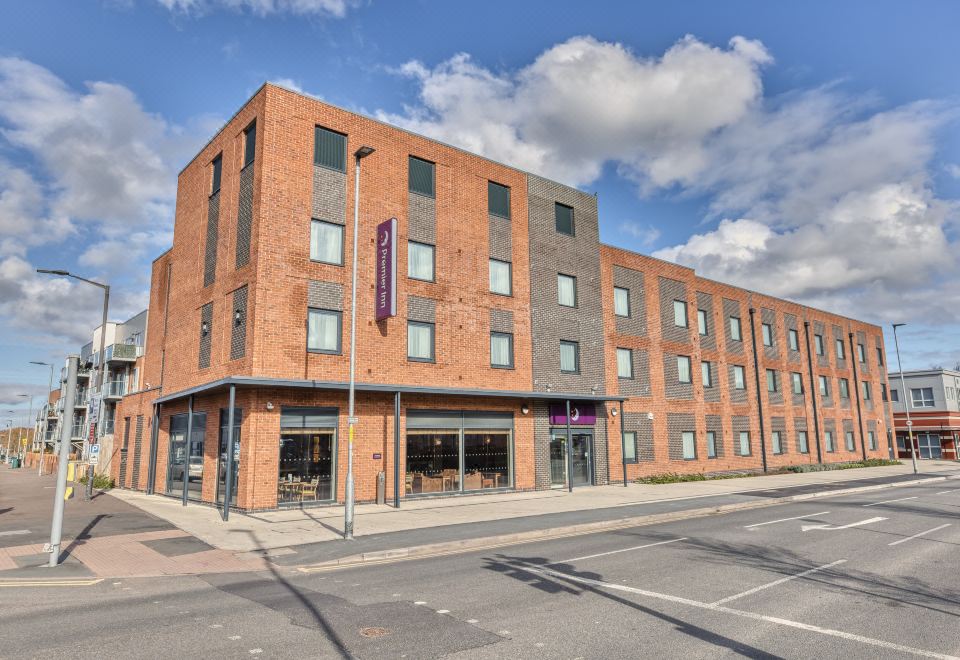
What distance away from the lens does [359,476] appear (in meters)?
21.4

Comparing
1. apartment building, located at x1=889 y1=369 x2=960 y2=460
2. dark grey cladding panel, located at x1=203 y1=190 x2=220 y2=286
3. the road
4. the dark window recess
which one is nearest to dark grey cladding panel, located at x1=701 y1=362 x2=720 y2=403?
the road

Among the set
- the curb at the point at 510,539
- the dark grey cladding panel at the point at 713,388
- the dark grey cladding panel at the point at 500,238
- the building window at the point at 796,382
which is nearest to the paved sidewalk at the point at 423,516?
the curb at the point at 510,539

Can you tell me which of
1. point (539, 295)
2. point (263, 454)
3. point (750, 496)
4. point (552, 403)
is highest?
point (539, 295)

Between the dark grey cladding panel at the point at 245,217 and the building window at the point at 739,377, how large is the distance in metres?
31.8

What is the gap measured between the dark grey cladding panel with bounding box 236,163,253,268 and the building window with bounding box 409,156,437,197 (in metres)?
6.22

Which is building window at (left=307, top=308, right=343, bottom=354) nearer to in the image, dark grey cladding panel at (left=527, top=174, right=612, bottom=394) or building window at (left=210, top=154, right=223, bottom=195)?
building window at (left=210, top=154, right=223, bottom=195)

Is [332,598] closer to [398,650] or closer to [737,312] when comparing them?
[398,650]

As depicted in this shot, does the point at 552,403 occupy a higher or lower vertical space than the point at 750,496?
higher

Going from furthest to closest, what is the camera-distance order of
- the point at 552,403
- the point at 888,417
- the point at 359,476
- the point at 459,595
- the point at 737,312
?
the point at 888,417 → the point at 737,312 → the point at 552,403 → the point at 359,476 → the point at 459,595

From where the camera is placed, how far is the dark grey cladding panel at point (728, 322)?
4038 cm

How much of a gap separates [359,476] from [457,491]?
14.4ft

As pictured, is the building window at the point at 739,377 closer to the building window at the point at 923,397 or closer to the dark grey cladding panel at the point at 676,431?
the dark grey cladding panel at the point at 676,431

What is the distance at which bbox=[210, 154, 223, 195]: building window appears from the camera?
1002 inches

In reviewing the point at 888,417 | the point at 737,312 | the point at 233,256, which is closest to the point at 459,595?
the point at 233,256
